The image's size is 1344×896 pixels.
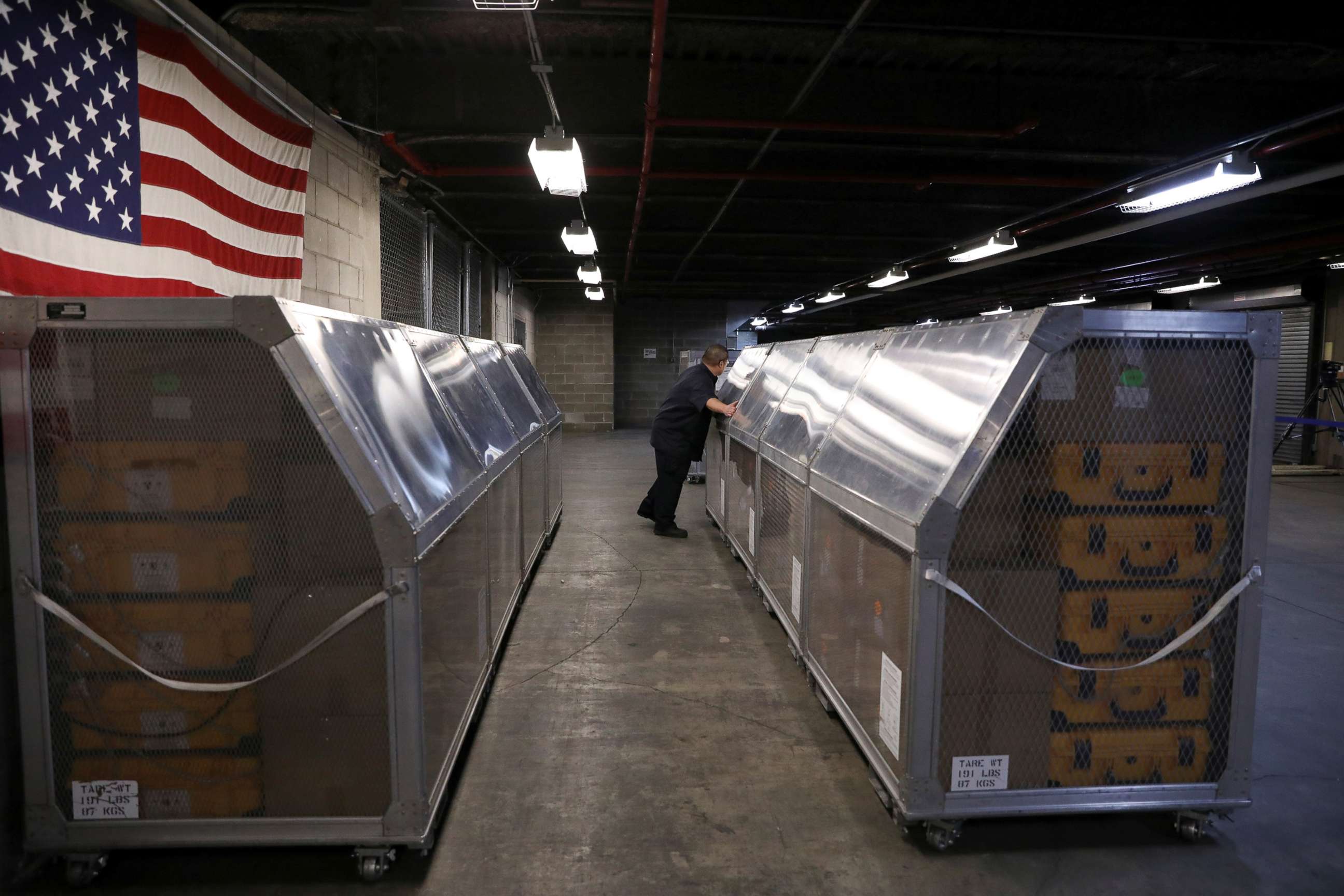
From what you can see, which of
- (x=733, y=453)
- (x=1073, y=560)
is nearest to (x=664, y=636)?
(x=733, y=453)

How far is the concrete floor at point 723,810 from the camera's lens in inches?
84.1

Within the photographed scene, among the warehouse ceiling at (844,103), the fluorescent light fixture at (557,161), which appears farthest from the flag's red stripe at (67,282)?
the fluorescent light fixture at (557,161)

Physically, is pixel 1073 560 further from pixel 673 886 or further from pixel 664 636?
pixel 664 636

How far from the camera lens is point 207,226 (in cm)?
352

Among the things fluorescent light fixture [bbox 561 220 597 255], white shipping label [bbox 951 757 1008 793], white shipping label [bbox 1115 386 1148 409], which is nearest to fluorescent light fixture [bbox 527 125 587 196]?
fluorescent light fixture [bbox 561 220 597 255]

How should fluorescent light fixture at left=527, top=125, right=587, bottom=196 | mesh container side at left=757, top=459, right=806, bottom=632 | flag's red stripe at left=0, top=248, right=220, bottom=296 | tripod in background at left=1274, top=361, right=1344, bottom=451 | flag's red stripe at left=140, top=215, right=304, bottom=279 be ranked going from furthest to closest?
tripod in background at left=1274, top=361, right=1344, bottom=451
fluorescent light fixture at left=527, top=125, right=587, bottom=196
mesh container side at left=757, top=459, right=806, bottom=632
flag's red stripe at left=140, top=215, right=304, bottom=279
flag's red stripe at left=0, top=248, right=220, bottom=296

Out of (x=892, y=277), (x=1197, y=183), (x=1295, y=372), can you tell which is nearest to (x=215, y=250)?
(x=1197, y=183)

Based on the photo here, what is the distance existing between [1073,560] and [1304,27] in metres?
3.79

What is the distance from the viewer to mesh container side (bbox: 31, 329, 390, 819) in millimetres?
2039

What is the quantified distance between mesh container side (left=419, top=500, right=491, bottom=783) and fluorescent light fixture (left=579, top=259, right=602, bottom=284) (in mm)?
7513

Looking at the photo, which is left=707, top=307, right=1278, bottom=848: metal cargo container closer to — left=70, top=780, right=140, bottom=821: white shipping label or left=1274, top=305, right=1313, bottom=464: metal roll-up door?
left=70, top=780, right=140, bottom=821: white shipping label

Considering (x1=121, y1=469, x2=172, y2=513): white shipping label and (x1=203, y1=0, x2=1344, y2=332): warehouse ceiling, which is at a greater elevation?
(x1=203, y1=0, x2=1344, y2=332): warehouse ceiling

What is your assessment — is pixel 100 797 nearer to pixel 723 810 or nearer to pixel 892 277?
pixel 723 810

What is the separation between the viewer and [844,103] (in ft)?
17.1
